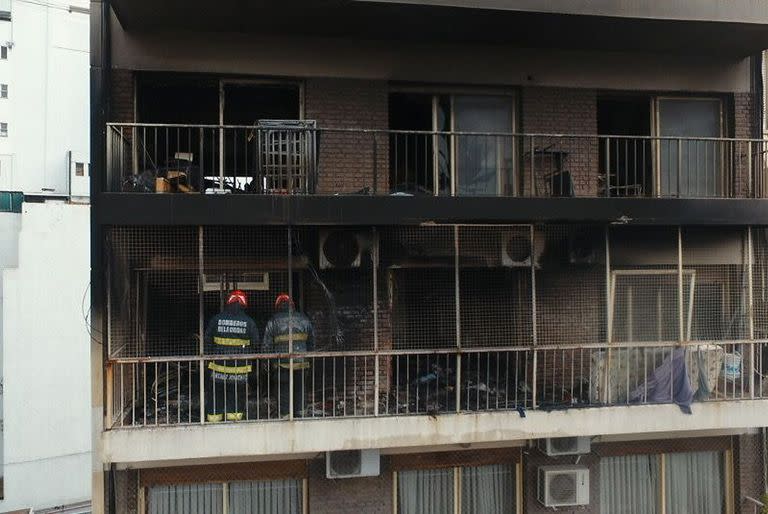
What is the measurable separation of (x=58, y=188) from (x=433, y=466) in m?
19.1

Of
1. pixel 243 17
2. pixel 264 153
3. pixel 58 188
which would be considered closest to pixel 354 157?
pixel 264 153

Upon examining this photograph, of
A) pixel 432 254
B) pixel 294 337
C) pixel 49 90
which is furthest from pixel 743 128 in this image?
pixel 49 90

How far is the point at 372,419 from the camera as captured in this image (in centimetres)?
597

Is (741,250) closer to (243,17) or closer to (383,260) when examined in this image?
(383,260)

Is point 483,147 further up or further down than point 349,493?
further up

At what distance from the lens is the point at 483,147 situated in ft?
24.6

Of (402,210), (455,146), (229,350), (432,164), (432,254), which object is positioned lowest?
(229,350)

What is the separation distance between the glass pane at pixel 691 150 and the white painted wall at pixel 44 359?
14.9 meters

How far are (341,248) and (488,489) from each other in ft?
12.1

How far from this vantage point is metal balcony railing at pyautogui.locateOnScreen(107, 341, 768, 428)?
6141 mm

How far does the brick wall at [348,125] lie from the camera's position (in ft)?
22.9

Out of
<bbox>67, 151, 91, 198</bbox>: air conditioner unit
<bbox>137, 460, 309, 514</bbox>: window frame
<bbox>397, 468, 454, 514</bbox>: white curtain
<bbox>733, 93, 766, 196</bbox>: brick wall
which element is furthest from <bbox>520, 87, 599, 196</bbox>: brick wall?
<bbox>67, 151, 91, 198</bbox>: air conditioner unit

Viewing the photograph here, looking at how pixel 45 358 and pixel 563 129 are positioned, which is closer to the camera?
pixel 563 129

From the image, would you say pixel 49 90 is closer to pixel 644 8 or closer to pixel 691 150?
pixel 644 8
